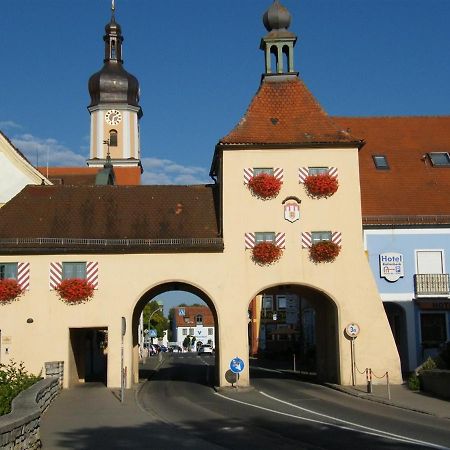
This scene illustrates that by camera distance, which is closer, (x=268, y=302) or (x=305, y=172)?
(x=305, y=172)

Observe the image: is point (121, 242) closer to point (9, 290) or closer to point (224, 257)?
point (224, 257)

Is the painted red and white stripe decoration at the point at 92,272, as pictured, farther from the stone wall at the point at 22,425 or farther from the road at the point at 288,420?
the stone wall at the point at 22,425

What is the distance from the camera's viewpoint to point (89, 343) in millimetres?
38531

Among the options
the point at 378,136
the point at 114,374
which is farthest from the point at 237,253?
the point at 378,136

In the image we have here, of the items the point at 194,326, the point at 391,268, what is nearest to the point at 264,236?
the point at 391,268

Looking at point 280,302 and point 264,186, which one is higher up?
point 264,186

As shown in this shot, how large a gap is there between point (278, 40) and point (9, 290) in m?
17.1

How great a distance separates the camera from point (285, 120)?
33344mm

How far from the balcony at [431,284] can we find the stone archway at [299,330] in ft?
14.6

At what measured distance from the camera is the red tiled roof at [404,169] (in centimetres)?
3519

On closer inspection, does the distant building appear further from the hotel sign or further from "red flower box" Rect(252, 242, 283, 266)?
"red flower box" Rect(252, 242, 283, 266)

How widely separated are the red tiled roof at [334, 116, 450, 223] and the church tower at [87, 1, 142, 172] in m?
52.0

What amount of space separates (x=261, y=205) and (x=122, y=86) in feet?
205

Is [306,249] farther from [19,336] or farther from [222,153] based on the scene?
[19,336]
